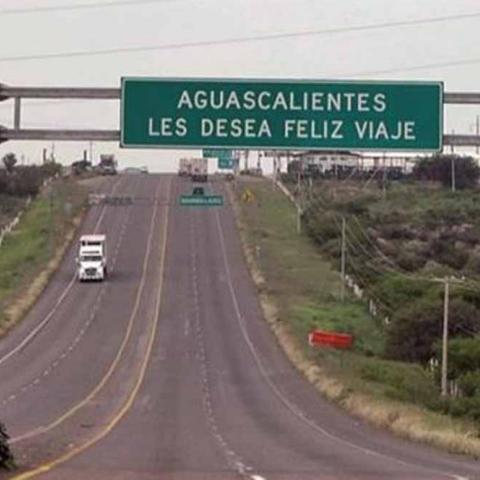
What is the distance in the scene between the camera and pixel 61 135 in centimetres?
2922

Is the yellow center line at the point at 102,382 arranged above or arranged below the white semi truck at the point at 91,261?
below

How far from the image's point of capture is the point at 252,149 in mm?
28297

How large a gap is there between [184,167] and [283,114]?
160m

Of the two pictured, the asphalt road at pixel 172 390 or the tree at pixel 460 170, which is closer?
the asphalt road at pixel 172 390

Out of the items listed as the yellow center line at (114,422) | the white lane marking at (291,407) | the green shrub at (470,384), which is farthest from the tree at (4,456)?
the green shrub at (470,384)

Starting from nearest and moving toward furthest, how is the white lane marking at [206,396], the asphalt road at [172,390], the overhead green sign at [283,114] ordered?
the overhead green sign at [283,114]
the white lane marking at [206,396]
the asphalt road at [172,390]

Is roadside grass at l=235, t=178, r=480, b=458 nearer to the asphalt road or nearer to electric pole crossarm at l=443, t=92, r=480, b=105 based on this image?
the asphalt road

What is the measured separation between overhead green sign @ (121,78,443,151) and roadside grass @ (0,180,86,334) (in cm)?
5414

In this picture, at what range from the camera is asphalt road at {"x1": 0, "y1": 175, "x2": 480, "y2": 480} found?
31.8 m

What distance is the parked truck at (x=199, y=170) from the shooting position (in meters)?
179

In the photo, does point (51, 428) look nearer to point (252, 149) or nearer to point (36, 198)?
point (252, 149)

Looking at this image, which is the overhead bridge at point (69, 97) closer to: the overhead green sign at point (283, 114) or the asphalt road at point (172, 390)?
the overhead green sign at point (283, 114)

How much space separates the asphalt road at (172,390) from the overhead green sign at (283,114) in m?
6.55

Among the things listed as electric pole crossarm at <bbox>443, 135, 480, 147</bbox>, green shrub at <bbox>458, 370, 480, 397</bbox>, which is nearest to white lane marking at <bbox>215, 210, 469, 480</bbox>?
electric pole crossarm at <bbox>443, 135, 480, 147</bbox>
